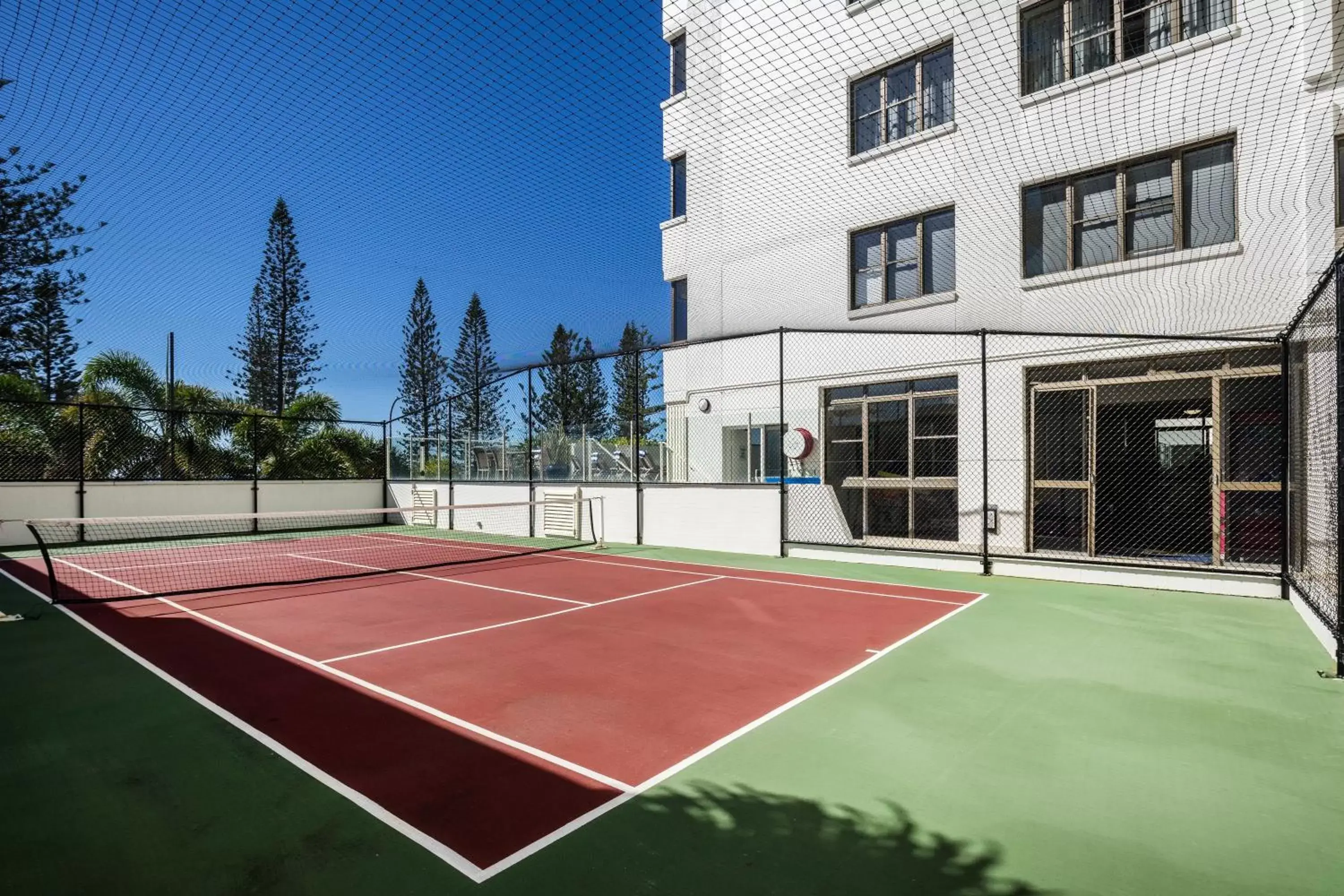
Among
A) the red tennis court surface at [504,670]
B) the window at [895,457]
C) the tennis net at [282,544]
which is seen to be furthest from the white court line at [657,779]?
the window at [895,457]

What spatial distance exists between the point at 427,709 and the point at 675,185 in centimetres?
1396

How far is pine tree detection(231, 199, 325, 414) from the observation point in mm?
26688

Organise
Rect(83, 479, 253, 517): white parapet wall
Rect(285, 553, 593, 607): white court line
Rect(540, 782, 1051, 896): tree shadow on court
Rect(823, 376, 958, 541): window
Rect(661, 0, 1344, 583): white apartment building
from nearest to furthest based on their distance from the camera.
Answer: Rect(540, 782, 1051, 896): tree shadow on court < Rect(285, 553, 593, 607): white court line < Rect(661, 0, 1344, 583): white apartment building < Rect(823, 376, 958, 541): window < Rect(83, 479, 253, 517): white parapet wall

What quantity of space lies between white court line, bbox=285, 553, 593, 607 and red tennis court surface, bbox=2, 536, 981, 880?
7 centimetres

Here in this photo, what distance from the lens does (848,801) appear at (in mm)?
2727

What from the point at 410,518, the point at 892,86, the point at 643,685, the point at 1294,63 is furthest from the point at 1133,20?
the point at 410,518

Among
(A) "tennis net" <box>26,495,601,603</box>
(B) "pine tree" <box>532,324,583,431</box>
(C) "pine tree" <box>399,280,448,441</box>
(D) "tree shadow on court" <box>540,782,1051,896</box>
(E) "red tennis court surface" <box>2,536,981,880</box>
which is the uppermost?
(C) "pine tree" <box>399,280,448,441</box>

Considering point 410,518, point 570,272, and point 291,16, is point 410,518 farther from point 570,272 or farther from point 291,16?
point 291,16

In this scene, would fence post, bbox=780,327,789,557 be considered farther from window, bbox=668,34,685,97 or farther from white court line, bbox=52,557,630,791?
white court line, bbox=52,557,630,791

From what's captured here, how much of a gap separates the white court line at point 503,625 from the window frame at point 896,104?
25.4 ft

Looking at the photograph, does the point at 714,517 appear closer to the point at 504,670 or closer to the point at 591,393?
the point at 504,670

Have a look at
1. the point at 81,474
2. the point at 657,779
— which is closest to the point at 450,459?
the point at 81,474

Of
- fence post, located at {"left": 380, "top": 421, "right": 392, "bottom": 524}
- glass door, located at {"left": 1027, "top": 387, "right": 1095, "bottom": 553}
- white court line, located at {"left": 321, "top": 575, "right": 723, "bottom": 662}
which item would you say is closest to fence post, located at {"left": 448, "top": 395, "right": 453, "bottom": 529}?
fence post, located at {"left": 380, "top": 421, "right": 392, "bottom": 524}

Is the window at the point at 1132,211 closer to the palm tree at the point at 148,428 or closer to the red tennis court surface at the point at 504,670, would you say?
the red tennis court surface at the point at 504,670
